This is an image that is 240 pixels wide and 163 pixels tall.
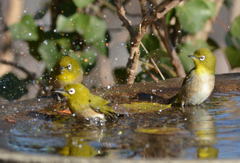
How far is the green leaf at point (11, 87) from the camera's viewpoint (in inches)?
163

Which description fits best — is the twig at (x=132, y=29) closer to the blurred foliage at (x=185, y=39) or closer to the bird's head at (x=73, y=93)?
the blurred foliage at (x=185, y=39)

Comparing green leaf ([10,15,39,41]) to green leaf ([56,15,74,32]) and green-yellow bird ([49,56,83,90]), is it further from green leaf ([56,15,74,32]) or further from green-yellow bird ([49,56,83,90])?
green-yellow bird ([49,56,83,90])

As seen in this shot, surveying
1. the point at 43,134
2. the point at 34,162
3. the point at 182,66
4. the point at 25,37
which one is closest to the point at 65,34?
the point at 25,37

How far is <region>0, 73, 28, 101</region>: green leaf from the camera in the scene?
4133 mm

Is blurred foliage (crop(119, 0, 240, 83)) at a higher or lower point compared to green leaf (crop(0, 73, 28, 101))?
higher

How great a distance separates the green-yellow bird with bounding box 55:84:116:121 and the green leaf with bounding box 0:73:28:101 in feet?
6.62

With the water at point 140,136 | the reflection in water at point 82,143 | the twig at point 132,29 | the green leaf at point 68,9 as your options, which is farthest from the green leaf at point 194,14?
the reflection in water at point 82,143

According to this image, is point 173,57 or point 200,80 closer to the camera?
point 200,80

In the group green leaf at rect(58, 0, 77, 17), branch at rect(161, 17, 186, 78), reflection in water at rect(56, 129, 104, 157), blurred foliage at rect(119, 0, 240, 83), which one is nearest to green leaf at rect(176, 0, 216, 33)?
blurred foliage at rect(119, 0, 240, 83)

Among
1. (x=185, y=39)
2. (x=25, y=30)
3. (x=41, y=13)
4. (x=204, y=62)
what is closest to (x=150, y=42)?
(x=185, y=39)

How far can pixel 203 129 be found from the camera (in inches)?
81.1

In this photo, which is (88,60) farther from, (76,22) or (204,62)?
(204,62)

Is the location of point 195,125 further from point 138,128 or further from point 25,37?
point 25,37

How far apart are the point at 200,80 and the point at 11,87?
8.25 feet
